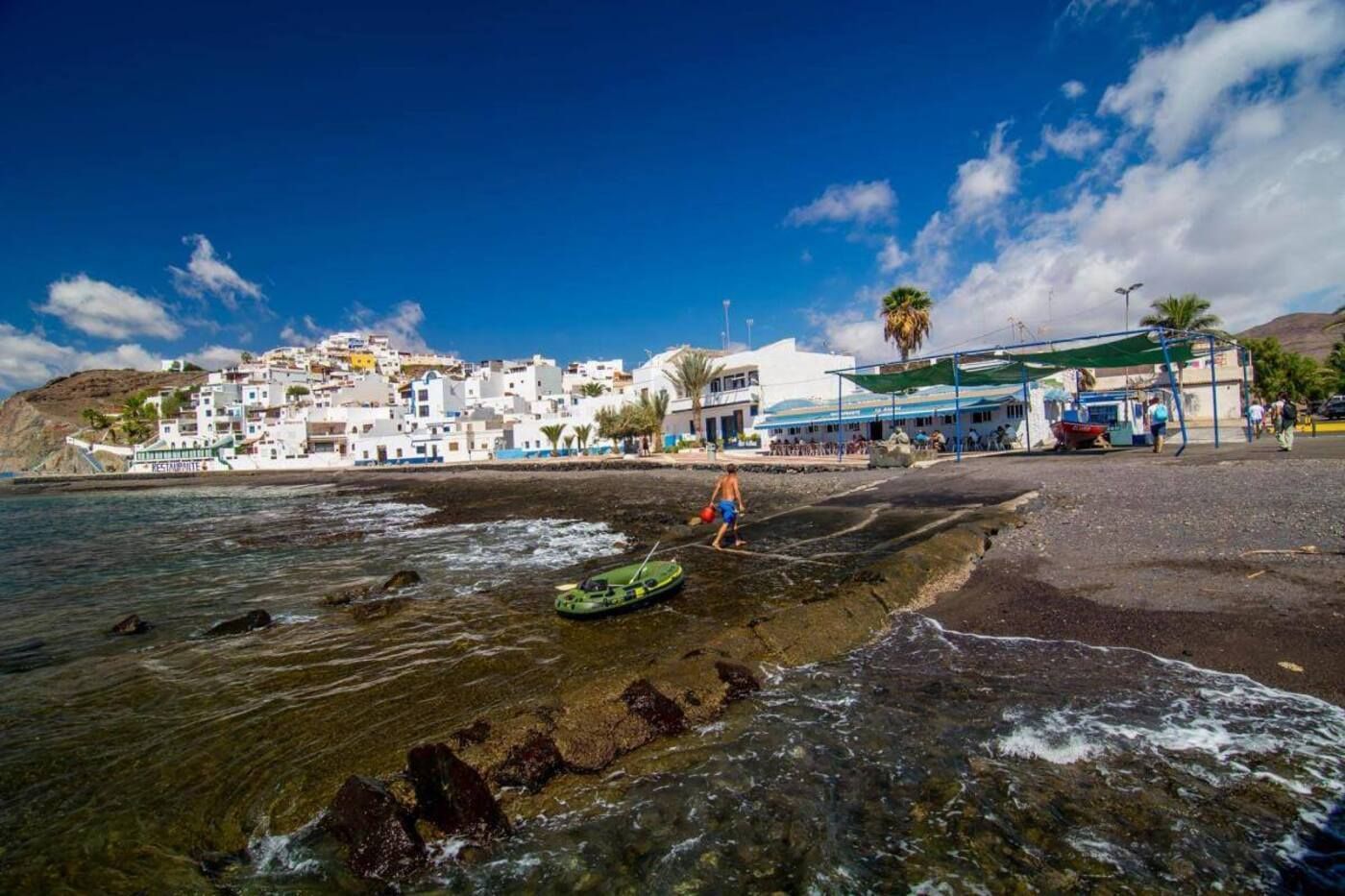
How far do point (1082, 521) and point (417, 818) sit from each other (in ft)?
42.5

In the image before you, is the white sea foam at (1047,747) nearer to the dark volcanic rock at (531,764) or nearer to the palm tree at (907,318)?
the dark volcanic rock at (531,764)

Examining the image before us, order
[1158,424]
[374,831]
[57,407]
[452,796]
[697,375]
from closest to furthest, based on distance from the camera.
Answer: [374,831] < [452,796] < [1158,424] < [697,375] < [57,407]

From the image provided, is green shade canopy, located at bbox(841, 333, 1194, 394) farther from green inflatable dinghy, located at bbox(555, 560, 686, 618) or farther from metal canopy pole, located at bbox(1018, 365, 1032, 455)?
green inflatable dinghy, located at bbox(555, 560, 686, 618)

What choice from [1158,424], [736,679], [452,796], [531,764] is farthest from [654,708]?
[1158,424]

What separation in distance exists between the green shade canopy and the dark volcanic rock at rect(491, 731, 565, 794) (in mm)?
22558

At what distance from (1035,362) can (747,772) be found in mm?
27639

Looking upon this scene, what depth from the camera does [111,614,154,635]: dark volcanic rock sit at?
10469 millimetres

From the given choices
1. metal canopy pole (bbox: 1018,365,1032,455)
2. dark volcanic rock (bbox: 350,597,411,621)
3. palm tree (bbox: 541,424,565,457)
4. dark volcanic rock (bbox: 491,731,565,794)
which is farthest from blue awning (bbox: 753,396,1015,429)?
palm tree (bbox: 541,424,565,457)

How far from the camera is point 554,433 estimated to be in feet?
220

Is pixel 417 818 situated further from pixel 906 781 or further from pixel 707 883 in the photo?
pixel 906 781

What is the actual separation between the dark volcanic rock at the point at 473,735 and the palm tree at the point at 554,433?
206 feet

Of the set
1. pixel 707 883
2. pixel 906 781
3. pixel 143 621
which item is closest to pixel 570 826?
pixel 707 883

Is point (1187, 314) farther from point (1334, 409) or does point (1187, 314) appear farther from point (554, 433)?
point (554, 433)

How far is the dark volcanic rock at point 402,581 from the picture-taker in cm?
1244
